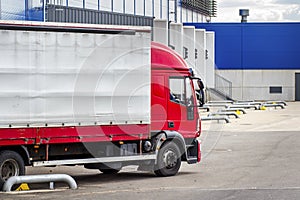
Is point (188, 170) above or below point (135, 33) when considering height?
below

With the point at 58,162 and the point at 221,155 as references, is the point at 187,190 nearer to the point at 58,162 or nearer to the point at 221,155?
the point at 58,162

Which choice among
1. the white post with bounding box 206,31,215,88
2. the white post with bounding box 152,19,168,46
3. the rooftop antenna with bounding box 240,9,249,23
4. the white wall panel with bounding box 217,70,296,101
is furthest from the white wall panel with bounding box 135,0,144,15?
the rooftop antenna with bounding box 240,9,249,23

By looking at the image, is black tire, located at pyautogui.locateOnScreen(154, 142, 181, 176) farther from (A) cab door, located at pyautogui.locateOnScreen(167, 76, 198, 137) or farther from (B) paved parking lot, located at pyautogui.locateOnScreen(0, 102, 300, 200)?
(A) cab door, located at pyautogui.locateOnScreen(167, 76, 198, 137)

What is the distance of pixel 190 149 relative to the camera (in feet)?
60.0

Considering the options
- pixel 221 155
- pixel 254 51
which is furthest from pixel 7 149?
pixel 254 51

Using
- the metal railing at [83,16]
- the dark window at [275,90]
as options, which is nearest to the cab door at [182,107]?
the metal railing at [83,16]

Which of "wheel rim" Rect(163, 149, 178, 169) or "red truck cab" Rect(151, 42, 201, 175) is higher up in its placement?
"red truck cab" Rect(151, 42, 201, 175)

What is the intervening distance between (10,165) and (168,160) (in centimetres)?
399

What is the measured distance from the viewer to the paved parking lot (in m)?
14.0

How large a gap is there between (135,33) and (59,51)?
74.7 inches

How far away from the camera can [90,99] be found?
52.6 feet

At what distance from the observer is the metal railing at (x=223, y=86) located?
71062mm

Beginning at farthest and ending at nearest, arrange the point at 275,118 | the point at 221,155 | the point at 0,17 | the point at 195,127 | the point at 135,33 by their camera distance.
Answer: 1. the point at 275,118
2. the point at 0,17
3. the point at 221,155
4. the point at 195,127
5. the point at 135,33

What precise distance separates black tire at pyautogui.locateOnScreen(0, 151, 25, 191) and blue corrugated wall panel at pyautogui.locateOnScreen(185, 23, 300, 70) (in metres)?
58.4
